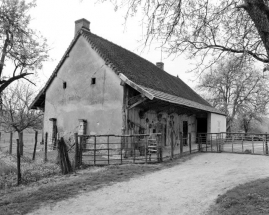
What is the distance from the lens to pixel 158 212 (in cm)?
513

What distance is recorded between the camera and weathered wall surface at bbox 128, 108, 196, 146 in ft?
44.5

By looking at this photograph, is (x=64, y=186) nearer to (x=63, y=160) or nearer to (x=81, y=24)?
(x=63, y=160)

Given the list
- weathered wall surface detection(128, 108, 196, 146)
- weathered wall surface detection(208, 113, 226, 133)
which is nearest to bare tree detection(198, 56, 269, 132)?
weathered wall surface detection(208, 113, 226, 133)

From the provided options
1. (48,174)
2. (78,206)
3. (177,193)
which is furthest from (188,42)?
(48,174)

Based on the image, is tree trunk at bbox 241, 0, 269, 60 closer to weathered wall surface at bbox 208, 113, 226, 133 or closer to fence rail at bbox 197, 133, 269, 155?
fence rail at bbox 197, 133, 269, 155

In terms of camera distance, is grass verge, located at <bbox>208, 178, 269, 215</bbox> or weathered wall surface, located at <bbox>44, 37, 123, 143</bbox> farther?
weathered wall surface, located at <bbox>44, 37, 123, 143</bbox>

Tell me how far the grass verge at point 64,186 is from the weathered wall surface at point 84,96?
383cm

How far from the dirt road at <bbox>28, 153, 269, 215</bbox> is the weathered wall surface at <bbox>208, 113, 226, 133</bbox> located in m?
11.9

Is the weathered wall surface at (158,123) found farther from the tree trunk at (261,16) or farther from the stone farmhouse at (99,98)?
the tree trunk at (261,16)

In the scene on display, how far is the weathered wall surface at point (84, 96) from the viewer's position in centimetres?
1360

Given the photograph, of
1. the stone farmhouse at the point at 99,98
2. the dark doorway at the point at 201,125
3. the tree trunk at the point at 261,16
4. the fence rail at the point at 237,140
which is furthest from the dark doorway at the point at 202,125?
the tree trunk at the point at 261,16

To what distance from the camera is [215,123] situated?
22844 millimetres

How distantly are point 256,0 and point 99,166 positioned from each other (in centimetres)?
803

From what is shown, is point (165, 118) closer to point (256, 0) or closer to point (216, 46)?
point (216, 46)
